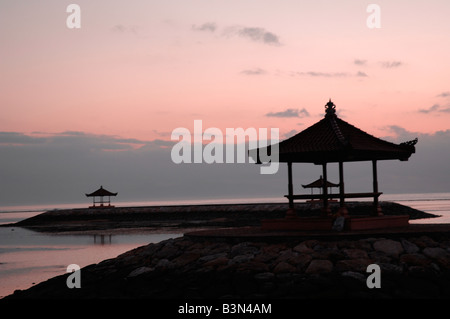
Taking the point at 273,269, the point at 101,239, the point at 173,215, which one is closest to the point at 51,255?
the point at 101,239

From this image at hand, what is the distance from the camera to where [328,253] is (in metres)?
17.5

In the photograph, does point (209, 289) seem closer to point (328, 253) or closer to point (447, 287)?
point (328, 253)

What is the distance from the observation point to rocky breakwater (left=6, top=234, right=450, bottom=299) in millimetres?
15773

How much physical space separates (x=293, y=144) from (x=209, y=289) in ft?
26.1

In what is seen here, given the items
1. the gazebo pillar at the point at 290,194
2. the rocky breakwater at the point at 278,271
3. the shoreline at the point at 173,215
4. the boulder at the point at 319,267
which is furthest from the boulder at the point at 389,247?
the shoreline at the point at 173,215

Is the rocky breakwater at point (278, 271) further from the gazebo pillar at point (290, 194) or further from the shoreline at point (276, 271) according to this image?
the gazebo pillar at point (290, 194)

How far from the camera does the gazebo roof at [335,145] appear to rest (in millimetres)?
21453

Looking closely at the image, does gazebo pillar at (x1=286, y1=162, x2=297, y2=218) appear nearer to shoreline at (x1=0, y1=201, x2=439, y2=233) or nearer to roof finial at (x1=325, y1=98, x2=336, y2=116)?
roof finial at (x1=325, y1=98, x2=336, y2=116)

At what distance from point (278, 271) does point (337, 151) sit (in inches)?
239

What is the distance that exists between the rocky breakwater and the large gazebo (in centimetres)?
360

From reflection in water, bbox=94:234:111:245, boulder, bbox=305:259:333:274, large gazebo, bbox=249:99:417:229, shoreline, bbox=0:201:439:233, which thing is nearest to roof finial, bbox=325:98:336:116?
large gazebo, bbox=249:99:417:229

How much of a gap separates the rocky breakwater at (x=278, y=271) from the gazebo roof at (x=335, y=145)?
3988 millimetres
